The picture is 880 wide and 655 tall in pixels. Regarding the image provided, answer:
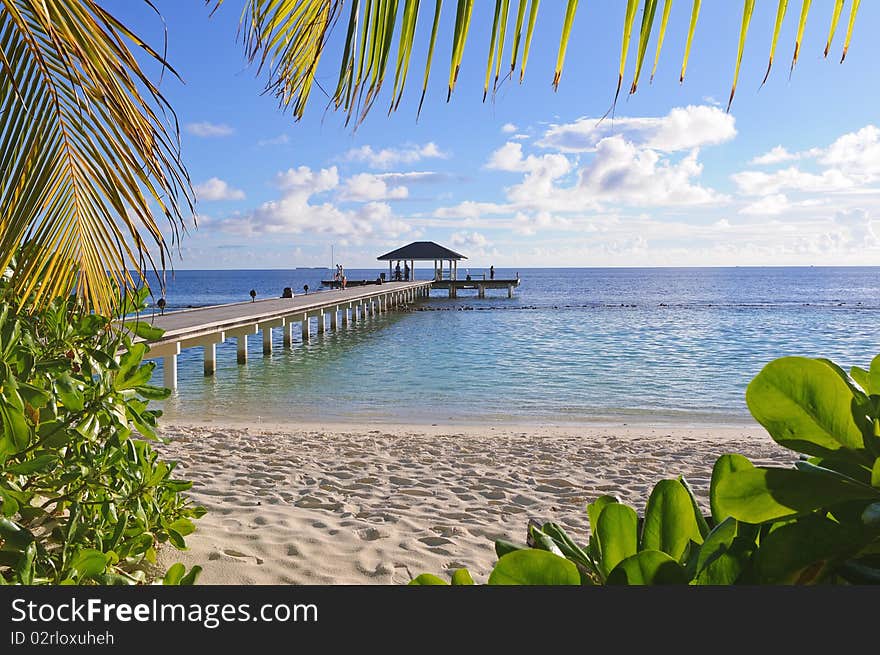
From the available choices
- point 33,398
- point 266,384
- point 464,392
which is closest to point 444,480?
point 33,398

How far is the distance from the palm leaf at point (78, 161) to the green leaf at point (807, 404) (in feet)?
4.62

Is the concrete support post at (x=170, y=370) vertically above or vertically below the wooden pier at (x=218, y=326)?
below

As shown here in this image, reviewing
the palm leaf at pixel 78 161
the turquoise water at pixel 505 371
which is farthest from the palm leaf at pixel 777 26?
the turquoise water at pixel 505 371

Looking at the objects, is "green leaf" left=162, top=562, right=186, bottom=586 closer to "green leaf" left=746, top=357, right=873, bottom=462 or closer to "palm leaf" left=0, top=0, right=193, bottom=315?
"palm leaf" left=0, top=0, right=193, bottom=315

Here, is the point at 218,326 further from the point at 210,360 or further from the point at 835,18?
the point at 835,18

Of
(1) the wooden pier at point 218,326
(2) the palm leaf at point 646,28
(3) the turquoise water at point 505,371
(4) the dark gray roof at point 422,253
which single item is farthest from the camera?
(4) the dark gray roof at point 422,253

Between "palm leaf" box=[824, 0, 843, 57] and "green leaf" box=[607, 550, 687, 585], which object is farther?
"palm leaf" box=[824, 0, 843, 57]

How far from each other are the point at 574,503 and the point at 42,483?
394 centimetres

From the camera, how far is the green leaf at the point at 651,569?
0.53m

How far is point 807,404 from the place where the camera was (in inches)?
20.5

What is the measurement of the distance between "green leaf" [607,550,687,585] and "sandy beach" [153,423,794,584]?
3.08 meters

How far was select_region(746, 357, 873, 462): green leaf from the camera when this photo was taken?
1.69 ft

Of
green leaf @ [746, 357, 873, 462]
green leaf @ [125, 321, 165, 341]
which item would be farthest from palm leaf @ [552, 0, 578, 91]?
green leaf @ [125, 321, 165, 341]

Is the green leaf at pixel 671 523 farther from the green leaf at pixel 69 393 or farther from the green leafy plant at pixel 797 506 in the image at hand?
the green leaf at pixel 69 393
